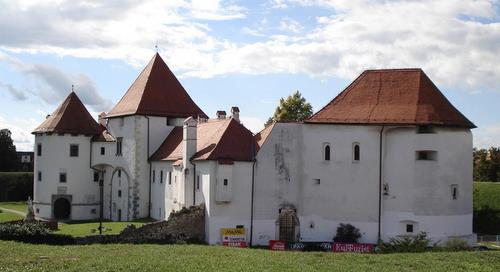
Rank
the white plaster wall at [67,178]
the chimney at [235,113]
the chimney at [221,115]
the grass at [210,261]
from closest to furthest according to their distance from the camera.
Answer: the grass at [210,261], the chimney at [235,113], the chimney at [221,115], the white plaster wall at [67,178]

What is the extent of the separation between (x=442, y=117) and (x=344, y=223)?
930cm

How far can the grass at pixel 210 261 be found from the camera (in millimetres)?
26859

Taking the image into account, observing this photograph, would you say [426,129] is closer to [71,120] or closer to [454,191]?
[454,191]

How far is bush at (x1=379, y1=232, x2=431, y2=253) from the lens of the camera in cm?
3874

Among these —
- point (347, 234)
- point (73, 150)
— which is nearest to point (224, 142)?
point (347, 234)

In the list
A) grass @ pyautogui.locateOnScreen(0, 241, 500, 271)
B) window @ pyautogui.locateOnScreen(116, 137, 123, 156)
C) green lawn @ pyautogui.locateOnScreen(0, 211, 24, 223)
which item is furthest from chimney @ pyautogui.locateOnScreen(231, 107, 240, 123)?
green lawn @ pyautogui.locateOnScreen(0, 211, 24, 223)

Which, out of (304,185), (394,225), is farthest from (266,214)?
(394,225)

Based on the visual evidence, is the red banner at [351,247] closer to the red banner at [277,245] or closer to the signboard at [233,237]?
the red banner at [277,245]

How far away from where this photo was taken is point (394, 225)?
44969mm

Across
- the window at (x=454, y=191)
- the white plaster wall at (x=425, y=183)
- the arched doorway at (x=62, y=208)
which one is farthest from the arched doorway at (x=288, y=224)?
the arched doorway at (x=62, y=208)

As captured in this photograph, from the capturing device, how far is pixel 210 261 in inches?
1139

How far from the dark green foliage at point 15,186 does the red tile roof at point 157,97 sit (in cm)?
2703

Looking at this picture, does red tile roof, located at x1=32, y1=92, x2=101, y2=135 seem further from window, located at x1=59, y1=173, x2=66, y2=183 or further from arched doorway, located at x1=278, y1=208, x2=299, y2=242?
arched doorway, located at x1=278, y1=208, x2=299, y2=242

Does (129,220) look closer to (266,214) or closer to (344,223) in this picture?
(266,214)
